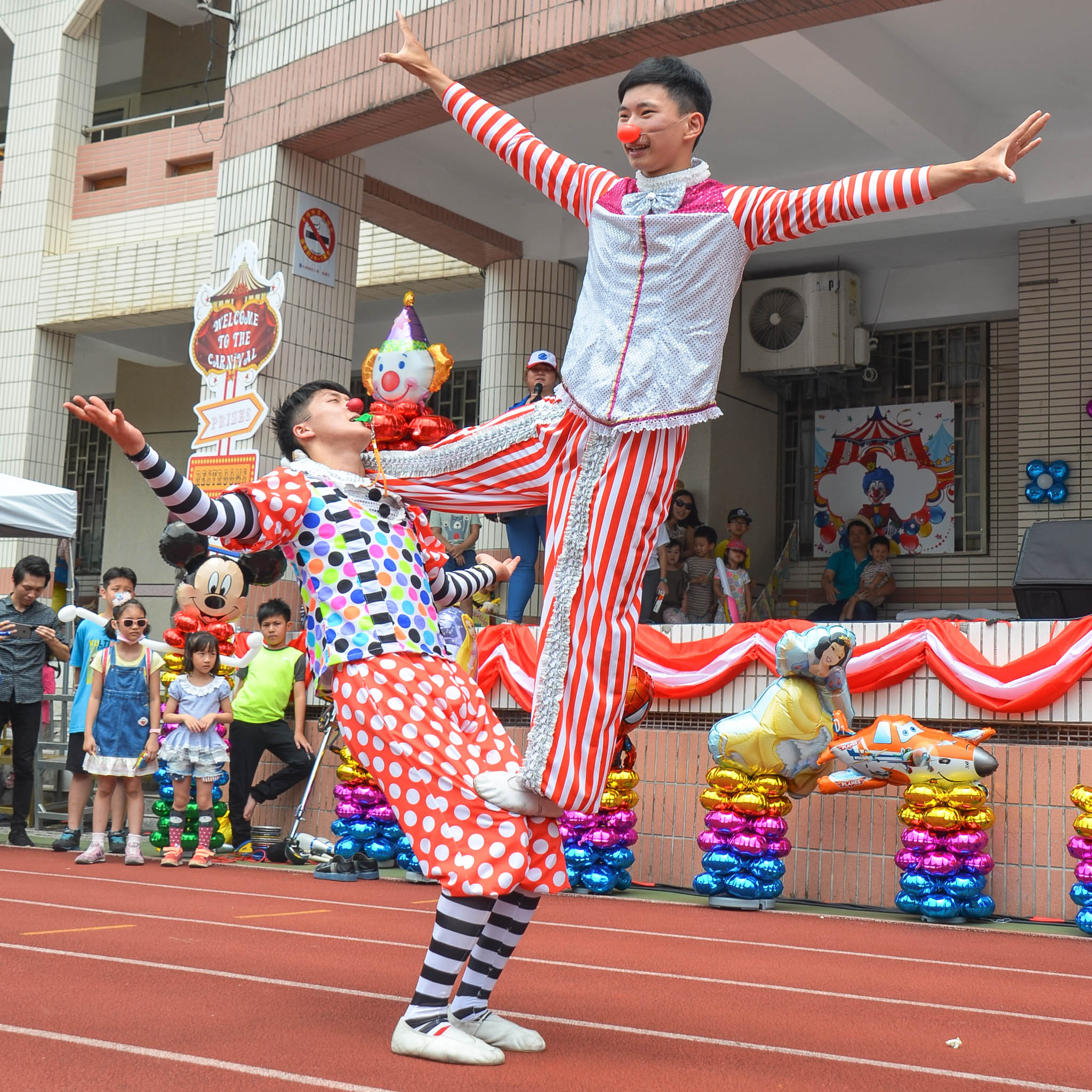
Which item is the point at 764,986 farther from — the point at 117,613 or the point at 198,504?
the point at 117,613

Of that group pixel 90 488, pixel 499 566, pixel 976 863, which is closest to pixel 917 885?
pixel 976 863

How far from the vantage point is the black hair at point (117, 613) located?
7.97 m

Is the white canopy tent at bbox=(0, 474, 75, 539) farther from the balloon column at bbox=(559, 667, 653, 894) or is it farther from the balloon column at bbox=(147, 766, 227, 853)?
the balloon column at bbox=(559, 667, 653, 894)

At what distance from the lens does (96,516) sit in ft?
54.3

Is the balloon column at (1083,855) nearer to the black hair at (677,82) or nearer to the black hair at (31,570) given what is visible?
the black hair at (677,82)

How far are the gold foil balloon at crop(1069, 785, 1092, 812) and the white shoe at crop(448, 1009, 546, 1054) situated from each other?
3.56m

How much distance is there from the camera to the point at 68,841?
817 cm

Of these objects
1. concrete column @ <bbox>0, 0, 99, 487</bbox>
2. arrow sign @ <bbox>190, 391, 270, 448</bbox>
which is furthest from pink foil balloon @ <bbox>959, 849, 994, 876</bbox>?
concrete column @ <bbox>0, 0, 99, 487</bbox>

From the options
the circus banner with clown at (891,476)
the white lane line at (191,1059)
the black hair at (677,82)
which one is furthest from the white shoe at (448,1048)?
the circus banner with clown at (891,476)

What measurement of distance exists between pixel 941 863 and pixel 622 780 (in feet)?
5.60

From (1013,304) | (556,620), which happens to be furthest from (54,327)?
(556,620)

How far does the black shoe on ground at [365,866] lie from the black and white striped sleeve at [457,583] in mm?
3932

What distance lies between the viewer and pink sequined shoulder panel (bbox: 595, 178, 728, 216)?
3.12 m

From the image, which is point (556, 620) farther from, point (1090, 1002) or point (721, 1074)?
point (1090, 1002)
